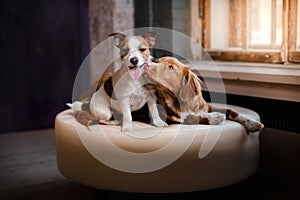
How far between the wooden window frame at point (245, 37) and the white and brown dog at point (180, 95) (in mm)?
705

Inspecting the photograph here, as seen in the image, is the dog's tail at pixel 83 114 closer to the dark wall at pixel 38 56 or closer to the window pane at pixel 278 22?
the window pane at pixel 278 22

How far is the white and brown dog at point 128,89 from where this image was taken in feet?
4.09

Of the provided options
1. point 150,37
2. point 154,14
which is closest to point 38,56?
point 154,14

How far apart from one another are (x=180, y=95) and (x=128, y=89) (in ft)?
0.52

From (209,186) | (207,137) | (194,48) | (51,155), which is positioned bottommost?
(51,155)

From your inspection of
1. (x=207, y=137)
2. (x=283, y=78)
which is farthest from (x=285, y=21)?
(x=207, y=137)

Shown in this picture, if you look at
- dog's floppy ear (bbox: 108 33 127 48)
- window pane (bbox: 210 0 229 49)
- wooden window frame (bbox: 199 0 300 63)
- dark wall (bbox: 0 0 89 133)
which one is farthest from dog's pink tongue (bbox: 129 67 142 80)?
dark wall (bbox: 0 0 89 133)

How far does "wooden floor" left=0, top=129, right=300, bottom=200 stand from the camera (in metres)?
1.66

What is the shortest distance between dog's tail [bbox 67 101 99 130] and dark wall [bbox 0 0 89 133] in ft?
4.60

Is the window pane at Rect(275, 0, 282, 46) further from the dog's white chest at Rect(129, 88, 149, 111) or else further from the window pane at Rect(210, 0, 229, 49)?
the dog's white chest at Rect(129, 88, 149, 111)

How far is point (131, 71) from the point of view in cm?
124

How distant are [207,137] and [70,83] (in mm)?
1844

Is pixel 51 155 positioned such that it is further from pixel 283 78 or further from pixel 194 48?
pixel 283 78

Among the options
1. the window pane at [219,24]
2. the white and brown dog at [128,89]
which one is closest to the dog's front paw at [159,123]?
the white and brown dog at [128,89]
